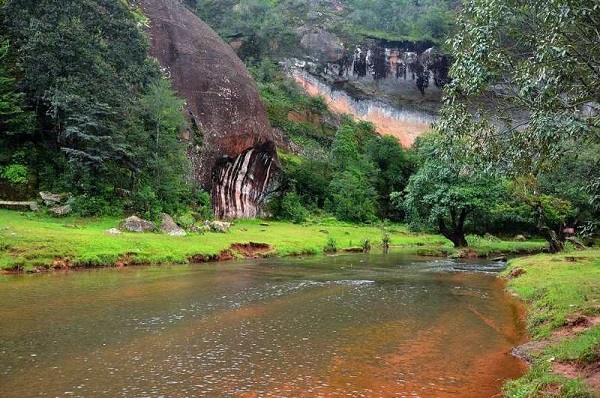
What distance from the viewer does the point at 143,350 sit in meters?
9.49

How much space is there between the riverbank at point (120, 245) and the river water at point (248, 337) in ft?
5.66

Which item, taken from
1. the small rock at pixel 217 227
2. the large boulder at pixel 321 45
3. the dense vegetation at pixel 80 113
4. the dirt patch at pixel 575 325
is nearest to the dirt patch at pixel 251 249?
the small rock at pixel 217 227

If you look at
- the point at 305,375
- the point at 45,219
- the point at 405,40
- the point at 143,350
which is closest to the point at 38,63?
the point at 45,219

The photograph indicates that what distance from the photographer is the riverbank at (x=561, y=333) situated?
24.0 feet

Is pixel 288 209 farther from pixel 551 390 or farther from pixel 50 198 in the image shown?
pixel 551 390

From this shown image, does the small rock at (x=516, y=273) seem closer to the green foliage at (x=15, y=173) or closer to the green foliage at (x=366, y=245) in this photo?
the green foliage at (x=366, y=245)

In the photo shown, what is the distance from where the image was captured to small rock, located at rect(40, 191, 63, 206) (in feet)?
91.7

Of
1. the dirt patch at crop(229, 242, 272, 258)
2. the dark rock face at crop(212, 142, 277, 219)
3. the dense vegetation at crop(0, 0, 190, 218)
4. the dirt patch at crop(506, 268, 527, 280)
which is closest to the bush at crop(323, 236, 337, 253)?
the dirt patch at crop(229, 242, 272, 258)

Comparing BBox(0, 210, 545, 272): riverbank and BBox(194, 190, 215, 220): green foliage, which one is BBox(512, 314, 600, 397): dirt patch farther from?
BBox(194, 190, 215, 220): green foliage

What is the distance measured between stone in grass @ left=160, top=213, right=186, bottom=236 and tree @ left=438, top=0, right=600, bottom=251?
1939cm

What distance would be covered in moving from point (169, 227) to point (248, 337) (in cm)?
1994

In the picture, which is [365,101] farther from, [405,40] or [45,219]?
[45,219]

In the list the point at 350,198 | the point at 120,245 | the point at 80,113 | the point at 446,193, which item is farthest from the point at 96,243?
the point at 350,198

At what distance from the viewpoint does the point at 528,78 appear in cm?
1098
